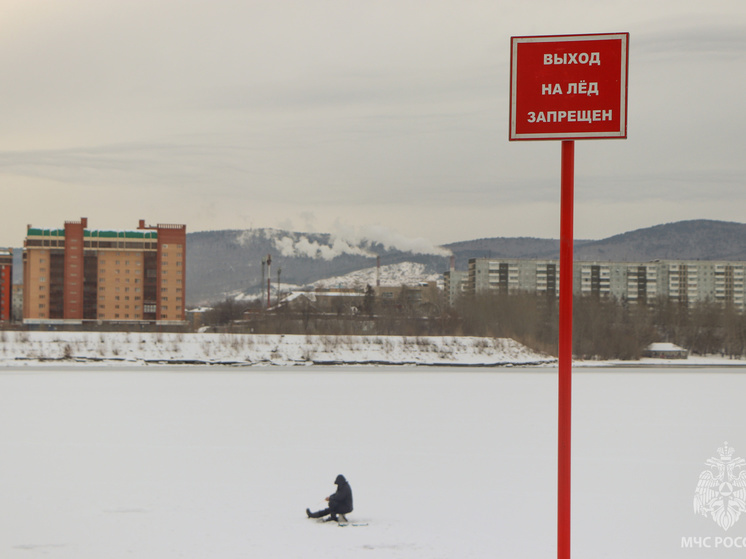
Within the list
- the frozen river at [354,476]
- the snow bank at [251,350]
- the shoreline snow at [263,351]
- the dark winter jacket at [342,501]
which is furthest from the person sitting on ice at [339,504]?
the snow bank at [251,350]

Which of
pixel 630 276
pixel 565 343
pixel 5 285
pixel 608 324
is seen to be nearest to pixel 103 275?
pixel 5 285

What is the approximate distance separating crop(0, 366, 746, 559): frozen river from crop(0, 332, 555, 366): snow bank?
27444 mm

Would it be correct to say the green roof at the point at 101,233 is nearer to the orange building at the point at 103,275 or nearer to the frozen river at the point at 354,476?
the orange building at the point at 103,275

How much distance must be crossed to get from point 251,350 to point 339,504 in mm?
45237

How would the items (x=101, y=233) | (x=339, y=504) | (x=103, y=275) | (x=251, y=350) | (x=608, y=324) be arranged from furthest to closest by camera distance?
(x=101, y=233) < (x=103, y=275) < (x=608, y=324) < (x=251, y=350) < (x=339, y=504)

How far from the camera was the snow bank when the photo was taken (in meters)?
51.2

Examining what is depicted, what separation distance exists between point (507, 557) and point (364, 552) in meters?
1.42

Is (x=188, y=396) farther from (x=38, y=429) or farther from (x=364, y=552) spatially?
(x=364, y=552)

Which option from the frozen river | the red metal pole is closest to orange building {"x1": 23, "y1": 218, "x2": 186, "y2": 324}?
the frozen river

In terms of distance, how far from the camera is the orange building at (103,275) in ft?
266

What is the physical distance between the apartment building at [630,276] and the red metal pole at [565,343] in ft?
342

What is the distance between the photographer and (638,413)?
2145cm

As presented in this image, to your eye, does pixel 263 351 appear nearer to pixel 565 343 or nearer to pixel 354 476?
pixel 354 476

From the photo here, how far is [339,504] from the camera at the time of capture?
906 centimetres
